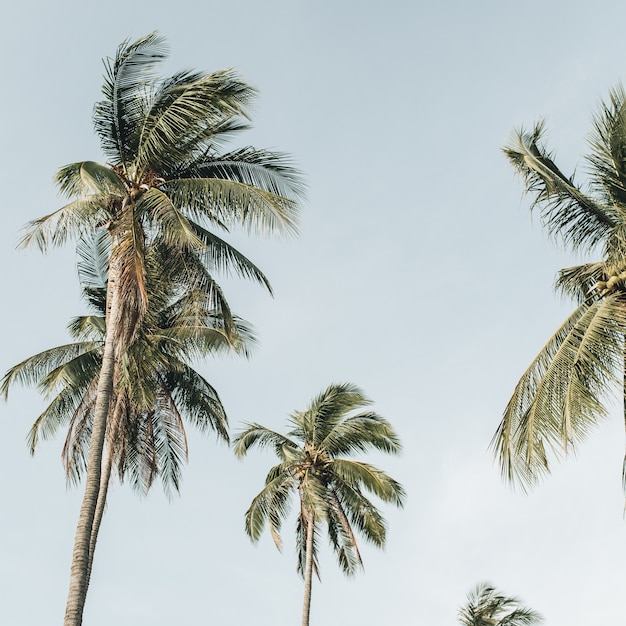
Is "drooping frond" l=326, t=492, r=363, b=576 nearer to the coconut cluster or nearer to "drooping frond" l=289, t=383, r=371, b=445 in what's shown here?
"drooping frond" l=289, t=383, r=371, b=445

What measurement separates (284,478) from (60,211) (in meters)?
13.5

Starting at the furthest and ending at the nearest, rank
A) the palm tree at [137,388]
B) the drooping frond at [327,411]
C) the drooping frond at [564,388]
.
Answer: the drooping frond at [327,411]
the palm tree at [137,388]
the drooping frond at [564,388]

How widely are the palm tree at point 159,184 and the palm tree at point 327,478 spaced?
34.9ft

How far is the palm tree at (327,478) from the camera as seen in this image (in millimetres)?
25141

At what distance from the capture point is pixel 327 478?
26250 millimetres

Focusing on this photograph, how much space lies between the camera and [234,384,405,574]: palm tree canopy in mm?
25203

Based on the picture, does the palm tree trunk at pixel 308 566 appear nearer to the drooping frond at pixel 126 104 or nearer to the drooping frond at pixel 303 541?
the drooping frond at pixel 303 541

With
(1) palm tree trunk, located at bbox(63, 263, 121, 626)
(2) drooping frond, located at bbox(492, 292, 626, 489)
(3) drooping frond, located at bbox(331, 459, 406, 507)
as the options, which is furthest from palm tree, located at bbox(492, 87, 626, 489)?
(3) drooping frond, located at bbox(331, 459, 406, 507)

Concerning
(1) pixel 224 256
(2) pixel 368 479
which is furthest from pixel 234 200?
(2) pixel 368 479

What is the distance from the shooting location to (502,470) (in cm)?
1222

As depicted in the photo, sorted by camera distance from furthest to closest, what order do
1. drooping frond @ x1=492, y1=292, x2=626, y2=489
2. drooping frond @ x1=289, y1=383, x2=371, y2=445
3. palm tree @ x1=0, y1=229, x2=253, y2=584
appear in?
drooping frond @ x1=289, y1=383, x2=371, y2=445
palm tree @ x1=0, y1=229, x2=253, y2=584
drooping frond @ x1=492, y1=292, x2=626, y2=489

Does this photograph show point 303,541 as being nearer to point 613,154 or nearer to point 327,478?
point 327,478

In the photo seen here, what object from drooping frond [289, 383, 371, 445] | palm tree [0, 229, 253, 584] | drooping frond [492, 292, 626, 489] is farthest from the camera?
drooping frond [289, 383, 371, 445]

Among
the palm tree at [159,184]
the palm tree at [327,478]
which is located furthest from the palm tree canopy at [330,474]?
the palm tree at [159,184]
